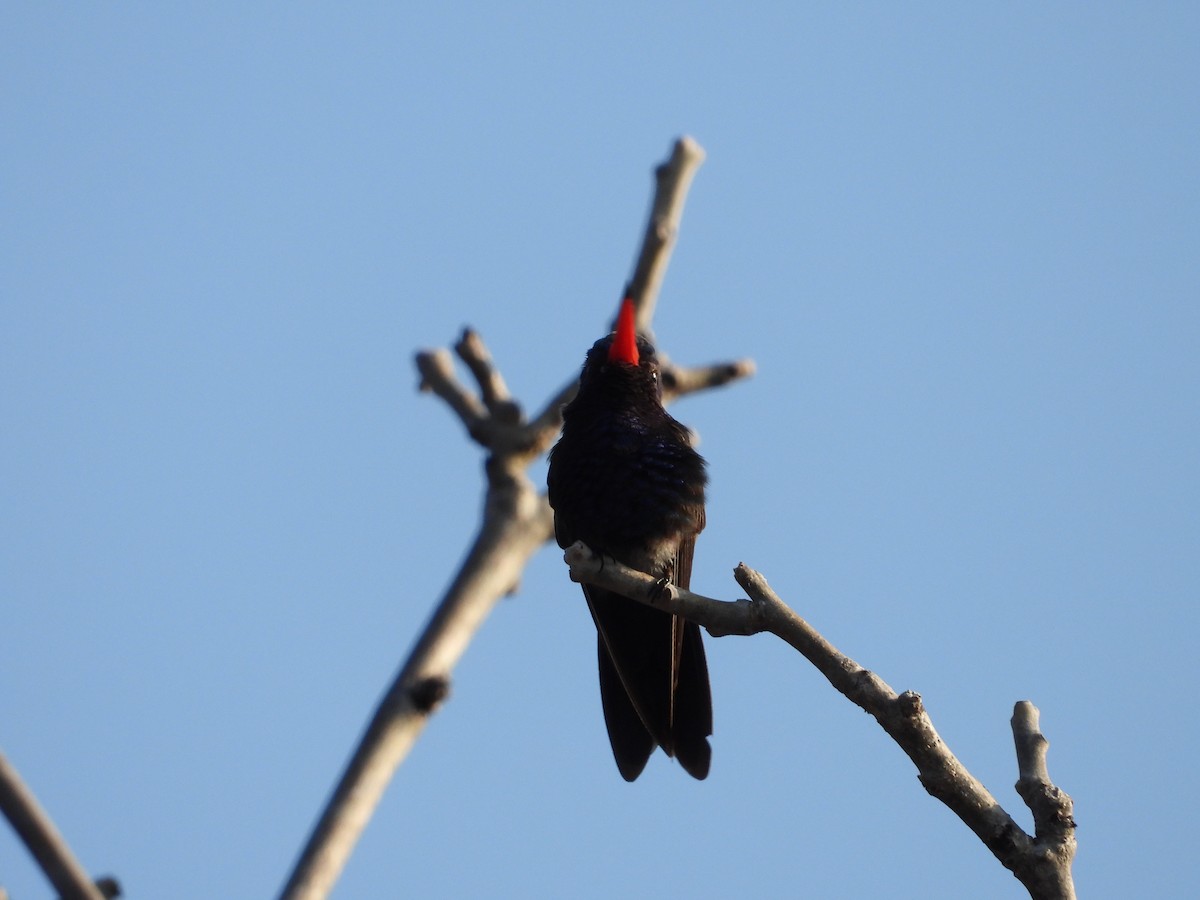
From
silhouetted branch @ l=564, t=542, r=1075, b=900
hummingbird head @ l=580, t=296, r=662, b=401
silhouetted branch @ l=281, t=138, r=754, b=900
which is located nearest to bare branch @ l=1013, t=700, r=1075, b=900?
silhouetted branch @ l=564, t=542, r=1075, b=900

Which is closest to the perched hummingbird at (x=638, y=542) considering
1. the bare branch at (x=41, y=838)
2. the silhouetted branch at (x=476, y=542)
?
the silhouetted branch at (x=476, y=542)

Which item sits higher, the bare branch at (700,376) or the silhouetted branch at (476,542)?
the bare branch at (700,376)

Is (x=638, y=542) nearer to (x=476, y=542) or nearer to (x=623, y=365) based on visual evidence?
(x=476, y=542)

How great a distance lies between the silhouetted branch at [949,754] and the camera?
254 centimetres

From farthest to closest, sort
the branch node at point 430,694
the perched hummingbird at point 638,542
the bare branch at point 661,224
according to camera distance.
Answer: the bare branch at point 661,224 → the perched hummingbird at point 638,542 → the branch node at point 430,694

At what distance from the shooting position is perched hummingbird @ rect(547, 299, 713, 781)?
15.2ft

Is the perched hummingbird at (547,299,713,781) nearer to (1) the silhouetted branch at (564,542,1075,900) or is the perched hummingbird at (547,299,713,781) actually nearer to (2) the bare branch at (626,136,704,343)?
(2) the bare branch at (626,136,704,343)

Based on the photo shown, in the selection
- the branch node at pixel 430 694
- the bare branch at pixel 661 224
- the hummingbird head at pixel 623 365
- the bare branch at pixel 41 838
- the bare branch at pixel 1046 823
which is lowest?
the bare branch at pixel 41 838

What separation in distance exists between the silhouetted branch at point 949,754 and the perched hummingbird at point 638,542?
5.47 feet

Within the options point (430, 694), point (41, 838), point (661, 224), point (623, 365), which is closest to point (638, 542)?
point (623, 365)

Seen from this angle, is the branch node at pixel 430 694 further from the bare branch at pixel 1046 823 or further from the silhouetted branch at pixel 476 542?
the bare branch at pixel 1046 823

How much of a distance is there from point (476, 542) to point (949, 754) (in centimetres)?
254

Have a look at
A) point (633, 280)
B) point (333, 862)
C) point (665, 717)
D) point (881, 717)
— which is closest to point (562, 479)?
point (665, 717)

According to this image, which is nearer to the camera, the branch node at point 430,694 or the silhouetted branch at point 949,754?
the silhouetted branch at point 949,754
